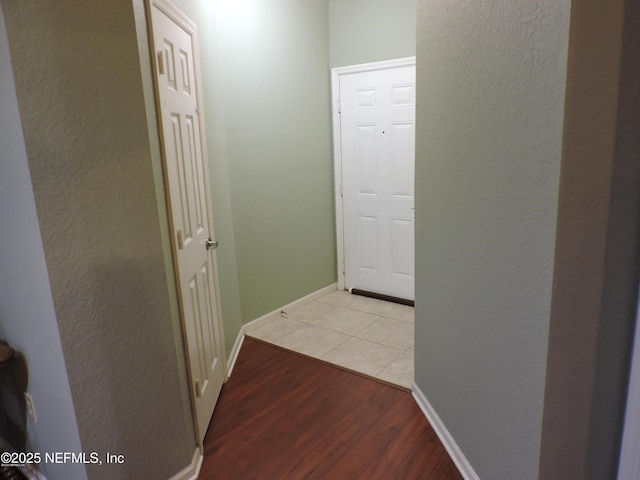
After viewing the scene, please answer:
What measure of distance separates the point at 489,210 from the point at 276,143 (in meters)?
2.29

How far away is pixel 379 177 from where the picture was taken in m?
3.97

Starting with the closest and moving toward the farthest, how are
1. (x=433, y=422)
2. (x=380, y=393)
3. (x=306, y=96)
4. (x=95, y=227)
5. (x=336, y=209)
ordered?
(x=95, y=227)
(x=433, y=422)
(x=380, y=393)
(x=306, y=96)
(x=336, y=209)

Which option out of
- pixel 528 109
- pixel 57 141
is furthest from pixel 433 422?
pixel 57 141

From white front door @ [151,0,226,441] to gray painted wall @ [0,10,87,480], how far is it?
1.66ft

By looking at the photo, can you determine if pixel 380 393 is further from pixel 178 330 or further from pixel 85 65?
pixel 85 65

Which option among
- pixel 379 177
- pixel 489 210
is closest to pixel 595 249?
pixel 489 210

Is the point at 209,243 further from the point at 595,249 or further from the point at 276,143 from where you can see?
the point at 595,249

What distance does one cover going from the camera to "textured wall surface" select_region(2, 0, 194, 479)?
1363 mm

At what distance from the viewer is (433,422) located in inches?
88.6

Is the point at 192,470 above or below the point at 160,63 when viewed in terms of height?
below

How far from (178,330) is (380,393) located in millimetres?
1257

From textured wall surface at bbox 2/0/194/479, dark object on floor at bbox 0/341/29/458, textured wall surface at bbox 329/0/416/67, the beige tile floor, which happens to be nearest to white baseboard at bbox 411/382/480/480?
the beige tile floor

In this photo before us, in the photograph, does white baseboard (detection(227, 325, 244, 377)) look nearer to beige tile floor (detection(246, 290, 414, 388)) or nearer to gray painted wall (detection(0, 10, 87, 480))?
beige tile floor (detection(246, 290, 414, 388))

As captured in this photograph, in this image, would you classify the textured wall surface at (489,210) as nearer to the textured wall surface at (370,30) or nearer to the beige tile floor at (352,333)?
the beige tile floor at (352,333)
